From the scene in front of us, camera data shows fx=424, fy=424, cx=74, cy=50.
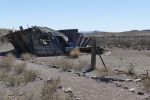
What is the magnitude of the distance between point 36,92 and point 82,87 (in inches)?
80.4

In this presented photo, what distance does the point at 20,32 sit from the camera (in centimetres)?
3906

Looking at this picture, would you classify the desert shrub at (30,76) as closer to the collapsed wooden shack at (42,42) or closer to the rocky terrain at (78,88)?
the rocky terrain at (78,88)

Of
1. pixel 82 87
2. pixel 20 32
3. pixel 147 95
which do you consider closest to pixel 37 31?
pixel 20 32

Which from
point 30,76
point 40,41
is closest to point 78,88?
point 30,76

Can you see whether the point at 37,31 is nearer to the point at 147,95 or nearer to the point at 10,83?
the point at 10,83

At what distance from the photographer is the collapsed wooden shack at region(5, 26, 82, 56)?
37406 mm

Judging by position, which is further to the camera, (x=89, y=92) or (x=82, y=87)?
(x=82, y=87)

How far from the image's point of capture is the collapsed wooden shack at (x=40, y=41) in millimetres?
37406

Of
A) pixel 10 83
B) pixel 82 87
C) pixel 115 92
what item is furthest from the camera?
pixel 10 83

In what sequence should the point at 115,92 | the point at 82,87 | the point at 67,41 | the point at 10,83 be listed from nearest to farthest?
the point at 115,92 → the point at 82,87 → the point at 10,83 → the point at 67,41

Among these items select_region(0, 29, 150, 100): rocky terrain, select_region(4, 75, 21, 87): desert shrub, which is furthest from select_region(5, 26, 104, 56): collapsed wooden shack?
select_region(4, 75, 21, 87): desert shrub

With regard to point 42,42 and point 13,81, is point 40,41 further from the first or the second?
point 13,81

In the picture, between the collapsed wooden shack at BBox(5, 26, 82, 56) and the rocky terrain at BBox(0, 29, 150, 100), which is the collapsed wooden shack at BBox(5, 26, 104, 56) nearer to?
the collapsed wooden shack at BBox(5, 26, 82, 56)

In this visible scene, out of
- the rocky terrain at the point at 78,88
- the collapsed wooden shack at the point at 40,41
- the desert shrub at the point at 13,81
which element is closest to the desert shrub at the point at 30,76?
the rocky terrain at the point at 78,88
